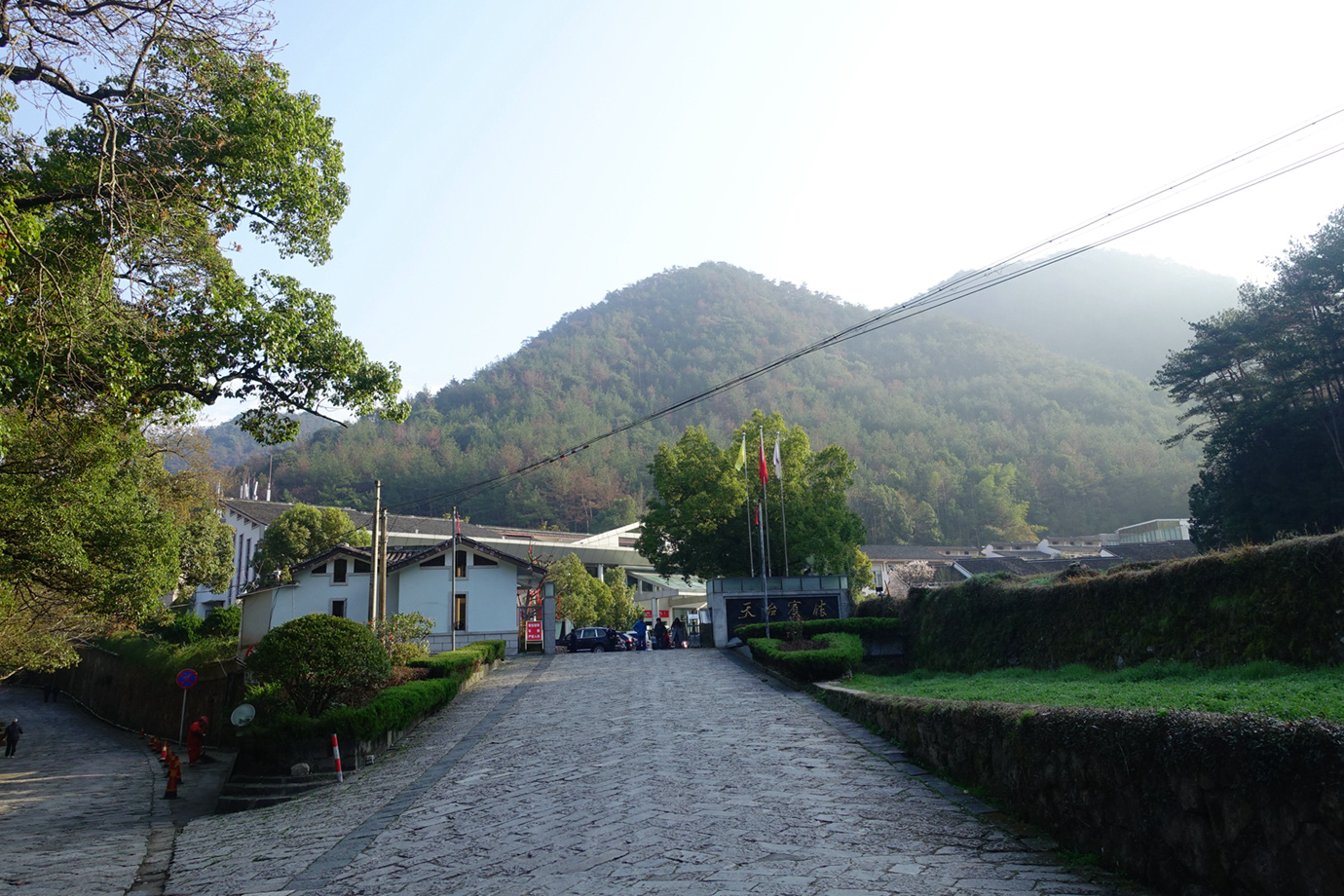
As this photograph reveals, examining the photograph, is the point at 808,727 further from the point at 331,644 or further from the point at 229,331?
the point at 229,331

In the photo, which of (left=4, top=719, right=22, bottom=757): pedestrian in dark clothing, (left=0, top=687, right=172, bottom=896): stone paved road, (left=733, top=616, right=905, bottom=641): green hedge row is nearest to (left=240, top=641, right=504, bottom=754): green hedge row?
(left=0, top=687, right=172, bottom=896): stone paved road

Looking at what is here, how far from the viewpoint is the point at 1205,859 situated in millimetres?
4980

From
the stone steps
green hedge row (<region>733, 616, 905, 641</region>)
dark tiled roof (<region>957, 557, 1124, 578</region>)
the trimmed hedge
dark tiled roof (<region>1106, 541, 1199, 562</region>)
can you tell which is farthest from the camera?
dark tiled roof (<region>1106, 541, 1199, 562</region>)

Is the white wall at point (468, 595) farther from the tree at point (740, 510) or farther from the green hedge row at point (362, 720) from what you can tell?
the green hedge row at point (362, 720)

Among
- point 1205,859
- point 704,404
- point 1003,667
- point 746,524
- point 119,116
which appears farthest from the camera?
point 704,404

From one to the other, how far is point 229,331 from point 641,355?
458ft

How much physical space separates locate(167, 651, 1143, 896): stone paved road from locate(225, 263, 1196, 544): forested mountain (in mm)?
56063

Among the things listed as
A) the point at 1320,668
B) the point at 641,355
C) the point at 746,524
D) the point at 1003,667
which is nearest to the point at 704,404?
the point at 641,355

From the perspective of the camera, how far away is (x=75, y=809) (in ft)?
55.1

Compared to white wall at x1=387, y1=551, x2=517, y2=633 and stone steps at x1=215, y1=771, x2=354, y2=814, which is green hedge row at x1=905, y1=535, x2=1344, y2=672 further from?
A: white wall at x1=387, y1=551, x2=517, y2=633

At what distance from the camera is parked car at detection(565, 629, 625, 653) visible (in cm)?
3556

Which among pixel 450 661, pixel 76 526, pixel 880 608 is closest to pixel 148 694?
pixel 450 661

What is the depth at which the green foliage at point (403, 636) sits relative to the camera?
21156 millimetres

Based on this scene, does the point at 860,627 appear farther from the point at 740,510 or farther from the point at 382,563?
the point at 382,563
